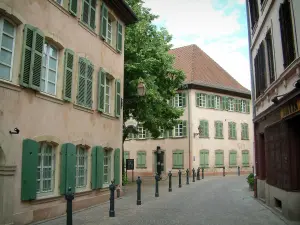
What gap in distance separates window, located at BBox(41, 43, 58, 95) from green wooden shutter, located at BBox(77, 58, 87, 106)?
128cm

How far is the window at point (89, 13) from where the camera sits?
40.3 ft

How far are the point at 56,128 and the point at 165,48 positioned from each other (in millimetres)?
12373

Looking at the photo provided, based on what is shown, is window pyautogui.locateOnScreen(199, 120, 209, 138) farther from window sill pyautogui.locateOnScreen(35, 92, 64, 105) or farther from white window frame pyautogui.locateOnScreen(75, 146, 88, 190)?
window sill pyautogui.locateOnScreen(35, 92, 64, 105)

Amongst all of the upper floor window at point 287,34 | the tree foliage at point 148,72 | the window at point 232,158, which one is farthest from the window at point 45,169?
the window at point 232,158

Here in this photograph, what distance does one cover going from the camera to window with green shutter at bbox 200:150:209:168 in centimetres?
3228

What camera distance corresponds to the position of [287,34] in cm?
907

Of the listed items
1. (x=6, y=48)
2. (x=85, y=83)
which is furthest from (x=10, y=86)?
(x=85, y=83)

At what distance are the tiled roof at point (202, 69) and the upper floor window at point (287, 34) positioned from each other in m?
22.7

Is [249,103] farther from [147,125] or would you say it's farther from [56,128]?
[56,128]

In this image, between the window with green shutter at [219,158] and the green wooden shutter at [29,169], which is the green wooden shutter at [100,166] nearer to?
the green wooden shutter at [29,169]

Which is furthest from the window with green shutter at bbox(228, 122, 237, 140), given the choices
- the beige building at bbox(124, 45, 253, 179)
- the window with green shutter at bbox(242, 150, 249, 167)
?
the window with green shutter at bbox(242, 150, 249, 167)

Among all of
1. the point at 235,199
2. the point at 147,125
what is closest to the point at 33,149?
the point at 235,199

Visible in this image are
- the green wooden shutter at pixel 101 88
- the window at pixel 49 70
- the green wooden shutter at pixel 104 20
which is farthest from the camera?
the green wooden shutter at pixel 104 20

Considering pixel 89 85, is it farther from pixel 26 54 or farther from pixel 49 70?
pixel 26 54
